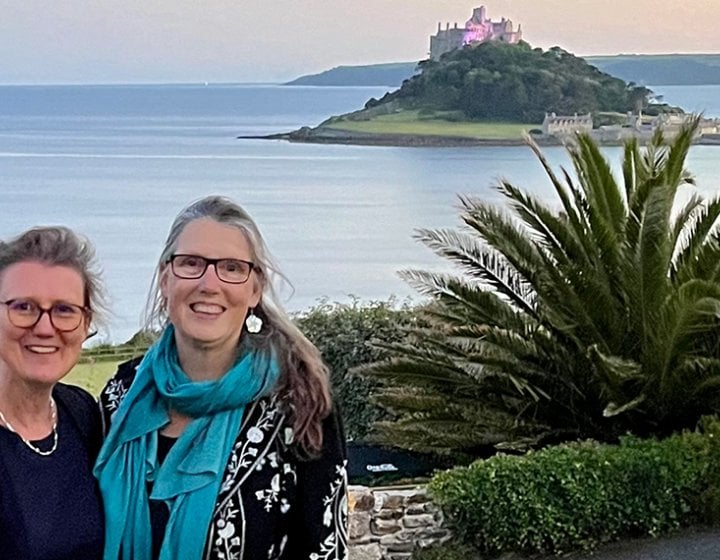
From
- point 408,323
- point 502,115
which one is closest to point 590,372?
point 408,323

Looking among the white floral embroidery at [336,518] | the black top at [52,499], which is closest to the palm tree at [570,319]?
the white floral embroidery at [336,518]

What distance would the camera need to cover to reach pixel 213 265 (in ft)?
9.50

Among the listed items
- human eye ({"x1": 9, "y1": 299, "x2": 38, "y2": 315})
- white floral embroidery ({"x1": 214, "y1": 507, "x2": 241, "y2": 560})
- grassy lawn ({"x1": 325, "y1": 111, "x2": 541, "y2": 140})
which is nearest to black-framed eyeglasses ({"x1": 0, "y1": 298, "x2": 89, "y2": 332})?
human eye ({"x1": 9, "y1": 299, "x2": 38, "y2": 315})

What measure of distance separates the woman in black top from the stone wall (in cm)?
412

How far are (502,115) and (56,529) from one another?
11878 millimetres

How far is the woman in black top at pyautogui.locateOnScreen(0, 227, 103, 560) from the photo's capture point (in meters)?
2.68

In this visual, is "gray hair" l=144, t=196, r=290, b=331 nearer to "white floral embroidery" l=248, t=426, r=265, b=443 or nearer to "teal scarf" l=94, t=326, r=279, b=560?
"teal scarf" l=94, t=326, r=279, b=560

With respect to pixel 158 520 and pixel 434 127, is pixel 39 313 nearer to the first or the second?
pixel 158 520

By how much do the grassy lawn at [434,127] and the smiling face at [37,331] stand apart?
9987 millimetres

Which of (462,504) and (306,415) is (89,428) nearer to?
(306,415)

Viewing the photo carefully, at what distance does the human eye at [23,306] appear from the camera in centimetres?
272

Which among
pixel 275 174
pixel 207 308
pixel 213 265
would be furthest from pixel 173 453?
pixel 275 174

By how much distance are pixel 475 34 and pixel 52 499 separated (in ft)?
51.0

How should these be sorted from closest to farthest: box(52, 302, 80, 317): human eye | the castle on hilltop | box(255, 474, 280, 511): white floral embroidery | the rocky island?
box(52, 302, 80, 317): human eye → box(255, 474, 280, 511): white floral embroidery → the rocky island → the castle on hilltop
